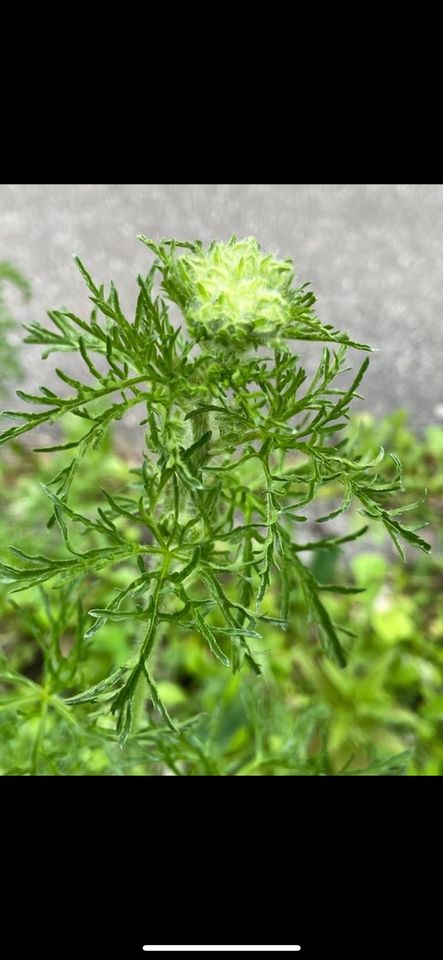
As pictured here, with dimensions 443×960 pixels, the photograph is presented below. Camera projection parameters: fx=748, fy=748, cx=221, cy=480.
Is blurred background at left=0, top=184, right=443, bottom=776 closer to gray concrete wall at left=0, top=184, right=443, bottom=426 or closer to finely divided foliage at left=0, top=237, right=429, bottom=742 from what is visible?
gray concrete wall at left=0, top=184, right=443, bottom=426

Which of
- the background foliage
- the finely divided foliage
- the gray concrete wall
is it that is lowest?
the finely divided foliage

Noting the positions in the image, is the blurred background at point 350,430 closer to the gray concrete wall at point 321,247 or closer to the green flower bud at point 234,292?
the gray concrete wall at point 321,247

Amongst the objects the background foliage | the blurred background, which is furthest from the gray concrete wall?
the background foliage

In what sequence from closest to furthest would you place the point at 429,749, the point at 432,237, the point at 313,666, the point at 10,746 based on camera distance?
the point at 10,746 < the point at 429,749 < the point at 313,666 < the point at 432,237

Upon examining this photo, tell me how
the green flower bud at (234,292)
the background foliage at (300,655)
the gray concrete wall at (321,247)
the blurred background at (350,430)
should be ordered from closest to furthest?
the green flower bud at (234,292), the background foliage at (300,655), the blurred background at (350,430), the gray concrete wall at (321,247)

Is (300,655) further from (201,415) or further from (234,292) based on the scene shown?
(234,292)

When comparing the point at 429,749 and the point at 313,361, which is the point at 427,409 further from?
the point at 429,749

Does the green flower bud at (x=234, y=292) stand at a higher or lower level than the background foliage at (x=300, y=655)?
lower

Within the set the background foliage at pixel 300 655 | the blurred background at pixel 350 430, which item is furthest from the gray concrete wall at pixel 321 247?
the background foliage at pixel 300 655

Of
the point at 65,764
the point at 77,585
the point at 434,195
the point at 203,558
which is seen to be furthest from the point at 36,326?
the point at 434,195
